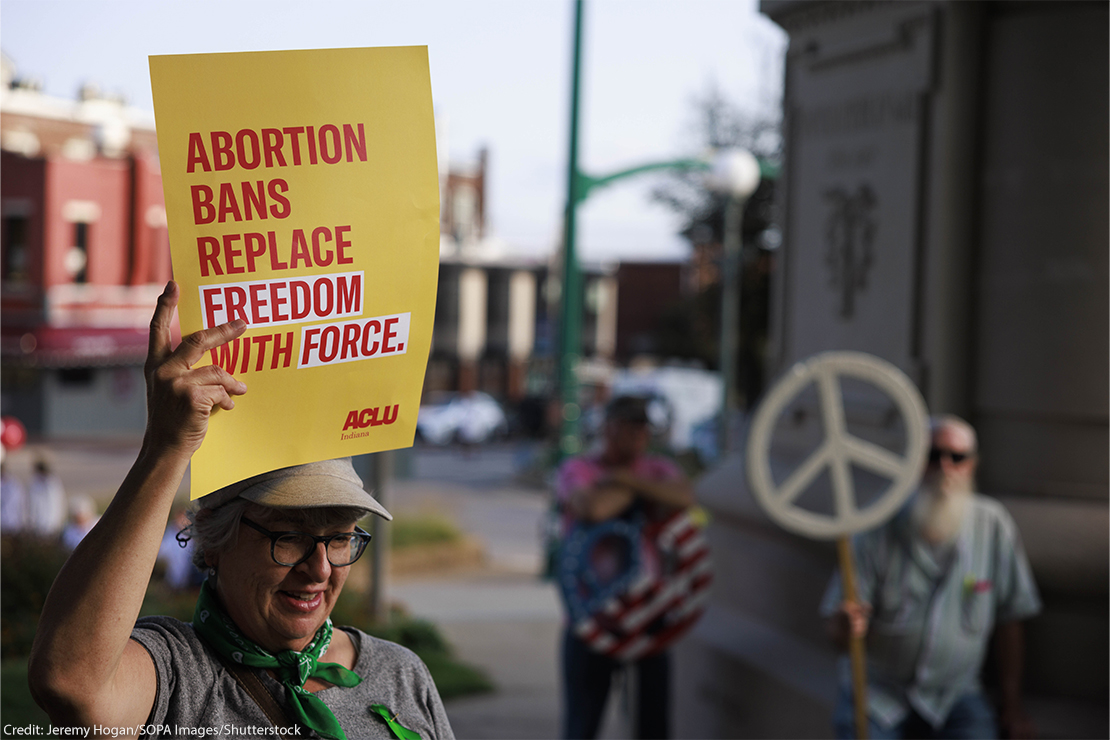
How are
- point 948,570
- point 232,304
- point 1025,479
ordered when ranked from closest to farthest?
point 232,304, point 948,570, point 1025,479

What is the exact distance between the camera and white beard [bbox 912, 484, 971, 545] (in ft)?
12.5

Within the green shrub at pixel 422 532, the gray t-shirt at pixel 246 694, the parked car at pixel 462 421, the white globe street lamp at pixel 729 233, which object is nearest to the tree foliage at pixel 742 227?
the white globe street lamp at pixel 729 233

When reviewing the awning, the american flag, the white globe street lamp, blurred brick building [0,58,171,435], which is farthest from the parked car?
the american flag

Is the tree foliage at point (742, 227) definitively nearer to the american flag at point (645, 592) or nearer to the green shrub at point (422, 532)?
the green shrub at point (422, 532)

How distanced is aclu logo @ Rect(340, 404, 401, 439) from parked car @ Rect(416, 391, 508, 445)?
112ft

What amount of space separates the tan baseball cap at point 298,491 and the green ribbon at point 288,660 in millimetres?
181

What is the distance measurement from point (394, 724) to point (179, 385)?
70 centimetres

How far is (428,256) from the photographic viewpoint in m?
1.79

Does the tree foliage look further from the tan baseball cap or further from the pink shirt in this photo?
the tan baseball cap

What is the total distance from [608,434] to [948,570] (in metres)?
1.55

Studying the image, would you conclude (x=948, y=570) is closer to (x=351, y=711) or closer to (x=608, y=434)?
(x=608, y=434)

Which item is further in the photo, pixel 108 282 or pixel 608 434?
pixel 108 282

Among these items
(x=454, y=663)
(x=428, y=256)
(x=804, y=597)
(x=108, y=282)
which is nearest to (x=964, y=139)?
(x=804, y=597)

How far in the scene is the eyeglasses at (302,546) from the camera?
179cm
